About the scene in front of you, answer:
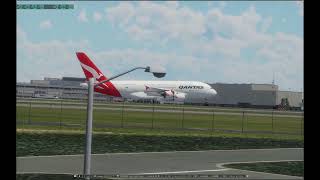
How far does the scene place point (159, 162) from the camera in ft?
61.5

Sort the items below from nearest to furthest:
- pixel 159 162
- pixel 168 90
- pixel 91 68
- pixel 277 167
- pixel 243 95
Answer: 1. pixel 277 167
2. pixel 159 162
3. pixel 91 68
4. pixel 168 90
5. pixel 243 95

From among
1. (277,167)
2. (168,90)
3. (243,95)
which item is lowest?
(277,167)

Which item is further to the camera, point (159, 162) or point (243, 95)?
point (243, 95)

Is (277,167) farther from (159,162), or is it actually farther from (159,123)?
(159,123)

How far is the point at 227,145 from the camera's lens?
90.0 ft

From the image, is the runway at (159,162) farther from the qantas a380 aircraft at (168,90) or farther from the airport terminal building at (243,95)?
the airport terminal building at (243,95)

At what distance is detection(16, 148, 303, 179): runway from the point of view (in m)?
15.8

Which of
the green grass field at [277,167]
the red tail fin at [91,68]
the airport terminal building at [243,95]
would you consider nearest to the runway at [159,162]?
the green grass field at [277,167]

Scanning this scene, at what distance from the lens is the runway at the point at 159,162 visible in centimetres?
1584

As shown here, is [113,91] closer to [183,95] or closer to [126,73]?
[183,95]

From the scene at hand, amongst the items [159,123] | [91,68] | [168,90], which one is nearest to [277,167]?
[91,68]

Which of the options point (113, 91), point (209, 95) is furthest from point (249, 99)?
point (113, 91)

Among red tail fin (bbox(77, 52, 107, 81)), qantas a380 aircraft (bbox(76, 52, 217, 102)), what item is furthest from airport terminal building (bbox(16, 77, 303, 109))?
red tail fin (bbox(77, 52, 107, 81))

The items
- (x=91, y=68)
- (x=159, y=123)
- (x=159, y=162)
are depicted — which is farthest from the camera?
(x=159, y=123)
